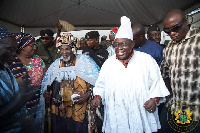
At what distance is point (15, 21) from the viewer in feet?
23.5

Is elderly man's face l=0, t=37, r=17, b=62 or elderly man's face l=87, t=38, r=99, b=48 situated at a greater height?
elderly man's face l=87, t=38, r=99, b=48

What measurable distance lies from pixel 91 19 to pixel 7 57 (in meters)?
6.62

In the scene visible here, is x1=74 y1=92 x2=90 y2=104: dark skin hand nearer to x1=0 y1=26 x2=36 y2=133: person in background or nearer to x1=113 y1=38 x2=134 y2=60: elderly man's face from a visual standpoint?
x1=113 y1=38 x2=134 y2=60: elderly man's face

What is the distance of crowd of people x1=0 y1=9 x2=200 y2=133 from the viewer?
5.53 ft

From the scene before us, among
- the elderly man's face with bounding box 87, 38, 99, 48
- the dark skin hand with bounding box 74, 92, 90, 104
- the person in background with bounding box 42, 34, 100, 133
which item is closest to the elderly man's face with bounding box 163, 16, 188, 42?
the person in background with bounding box 42, 34, 100, 133

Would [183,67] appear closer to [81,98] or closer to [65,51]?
[81,98]

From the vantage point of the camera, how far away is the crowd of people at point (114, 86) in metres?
1.69

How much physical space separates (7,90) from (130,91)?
135 cm

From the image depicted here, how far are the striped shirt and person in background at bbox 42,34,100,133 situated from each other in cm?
128

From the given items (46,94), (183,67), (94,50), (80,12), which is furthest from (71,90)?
(80,12)

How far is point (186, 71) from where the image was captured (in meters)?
2.22

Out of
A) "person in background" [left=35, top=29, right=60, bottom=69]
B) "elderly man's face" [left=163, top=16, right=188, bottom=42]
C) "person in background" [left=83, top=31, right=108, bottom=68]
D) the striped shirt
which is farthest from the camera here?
"person in background" [left=35, top=29, right=60, bottom=69]

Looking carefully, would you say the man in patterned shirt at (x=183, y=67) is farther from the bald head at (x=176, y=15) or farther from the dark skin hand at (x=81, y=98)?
the dark skin hand at (x=81, y=98)

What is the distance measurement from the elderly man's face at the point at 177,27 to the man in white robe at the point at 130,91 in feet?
1.84
